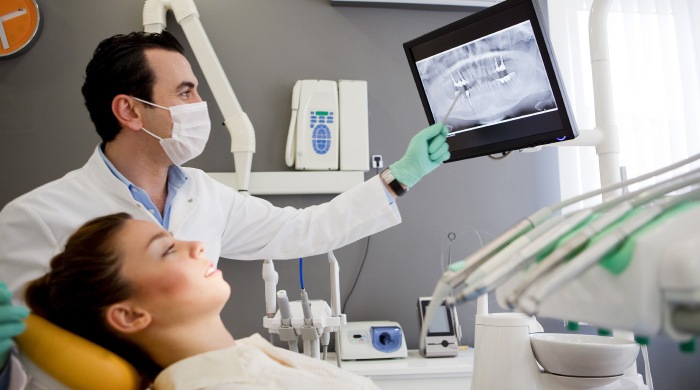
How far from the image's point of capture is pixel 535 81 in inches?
58.4

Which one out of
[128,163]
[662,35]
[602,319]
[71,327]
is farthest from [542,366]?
[662,35]

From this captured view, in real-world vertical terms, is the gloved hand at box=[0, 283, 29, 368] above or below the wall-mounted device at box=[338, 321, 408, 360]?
above

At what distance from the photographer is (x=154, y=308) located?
1.17 m

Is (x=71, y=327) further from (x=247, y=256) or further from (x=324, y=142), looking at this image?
(x=324, y=142)

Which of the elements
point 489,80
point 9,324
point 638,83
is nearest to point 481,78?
point 489,80

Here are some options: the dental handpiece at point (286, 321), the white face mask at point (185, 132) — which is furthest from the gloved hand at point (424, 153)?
the white face mask at point (185, 132)

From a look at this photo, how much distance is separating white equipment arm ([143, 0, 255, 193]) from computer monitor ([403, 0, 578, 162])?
87 centimetres

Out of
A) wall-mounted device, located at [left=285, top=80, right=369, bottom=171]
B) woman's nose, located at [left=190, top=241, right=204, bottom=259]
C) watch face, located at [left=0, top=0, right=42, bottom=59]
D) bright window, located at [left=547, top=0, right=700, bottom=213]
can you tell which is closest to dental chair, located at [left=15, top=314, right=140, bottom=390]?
woman's nose, located at [left=190, top=241, right=204, bottom=259]

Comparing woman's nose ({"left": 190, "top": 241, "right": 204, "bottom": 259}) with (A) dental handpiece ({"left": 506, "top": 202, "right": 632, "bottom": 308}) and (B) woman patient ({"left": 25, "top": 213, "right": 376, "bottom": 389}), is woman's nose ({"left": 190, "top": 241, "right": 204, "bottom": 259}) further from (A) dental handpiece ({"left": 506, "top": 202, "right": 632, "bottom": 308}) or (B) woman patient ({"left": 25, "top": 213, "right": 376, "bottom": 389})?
(A) dental handpiece ({"left": 506, "top": 202, "right": 632, "bottom": 308})

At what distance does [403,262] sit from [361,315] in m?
0.30

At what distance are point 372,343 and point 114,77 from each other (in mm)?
1325

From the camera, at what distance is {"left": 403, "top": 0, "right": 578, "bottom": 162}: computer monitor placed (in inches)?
57.2

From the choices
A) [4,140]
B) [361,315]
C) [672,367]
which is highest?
[4,140]

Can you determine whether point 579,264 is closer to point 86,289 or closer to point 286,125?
point 86,289
